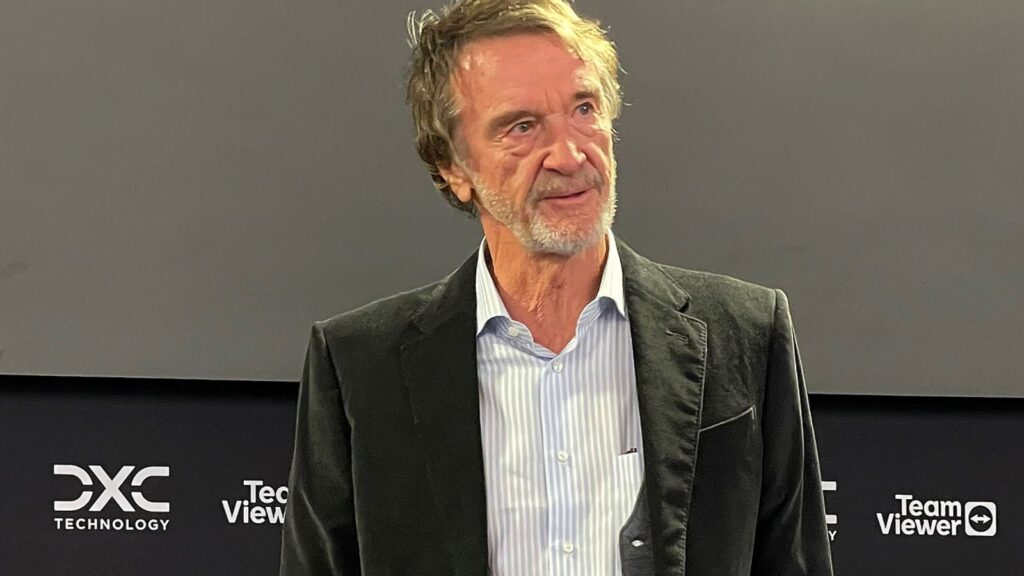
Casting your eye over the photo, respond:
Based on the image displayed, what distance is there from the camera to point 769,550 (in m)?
1.31

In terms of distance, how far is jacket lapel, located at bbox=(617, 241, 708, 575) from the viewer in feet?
4.00

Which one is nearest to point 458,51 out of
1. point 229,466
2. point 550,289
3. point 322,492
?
point 550,289

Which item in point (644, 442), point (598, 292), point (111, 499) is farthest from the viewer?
point (111, 499)

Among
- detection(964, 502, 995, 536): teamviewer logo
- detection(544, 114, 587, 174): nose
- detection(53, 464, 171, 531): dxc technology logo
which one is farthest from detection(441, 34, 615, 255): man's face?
detection(964, 502, 995, 536): teamviewer logo

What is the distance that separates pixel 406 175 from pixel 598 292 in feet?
2.45

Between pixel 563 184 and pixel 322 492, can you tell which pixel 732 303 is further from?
pixel 322 492

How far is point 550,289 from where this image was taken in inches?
53.2

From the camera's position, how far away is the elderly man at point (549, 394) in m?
1.26

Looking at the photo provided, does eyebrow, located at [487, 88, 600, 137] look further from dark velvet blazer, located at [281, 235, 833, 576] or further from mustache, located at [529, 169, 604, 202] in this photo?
dark velvet blazer, located at [281, 235, 833, 576]

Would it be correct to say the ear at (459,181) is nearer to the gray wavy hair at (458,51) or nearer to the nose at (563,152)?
the gray wavy hair at (458,51)

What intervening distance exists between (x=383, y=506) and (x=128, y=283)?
893 mm

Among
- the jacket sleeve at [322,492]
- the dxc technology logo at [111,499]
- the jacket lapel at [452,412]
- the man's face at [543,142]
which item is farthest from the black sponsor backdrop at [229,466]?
the man's face at [543,142]

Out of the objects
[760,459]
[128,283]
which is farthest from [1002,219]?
[128,283]

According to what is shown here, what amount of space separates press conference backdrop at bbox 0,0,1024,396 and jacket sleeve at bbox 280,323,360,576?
584 mm
